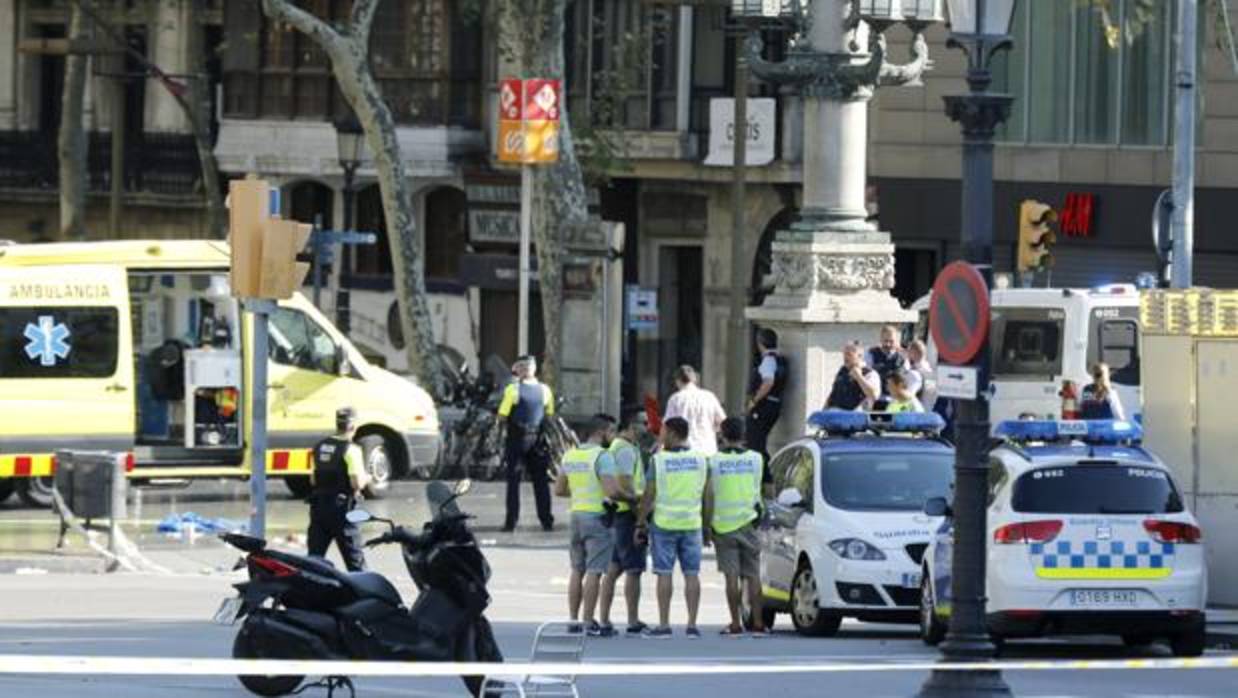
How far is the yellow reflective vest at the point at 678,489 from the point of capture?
74.7 feet

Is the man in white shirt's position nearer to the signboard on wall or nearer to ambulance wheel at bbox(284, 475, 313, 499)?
ambulance wheel at bbox(284, 475, 313, 499)

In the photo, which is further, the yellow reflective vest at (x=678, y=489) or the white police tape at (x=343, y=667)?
the yellow reflective vest at (x=678, y=489)

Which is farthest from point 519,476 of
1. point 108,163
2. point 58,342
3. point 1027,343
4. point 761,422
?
point 108,163

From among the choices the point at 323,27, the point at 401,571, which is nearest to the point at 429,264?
the point at 323,27

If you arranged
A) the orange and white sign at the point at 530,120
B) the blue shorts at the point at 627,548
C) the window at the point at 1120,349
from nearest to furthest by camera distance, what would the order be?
the blue shorts at the point at 627,548 → the window at the point at 1120,349 → the orange and white sign at the point at 530,120

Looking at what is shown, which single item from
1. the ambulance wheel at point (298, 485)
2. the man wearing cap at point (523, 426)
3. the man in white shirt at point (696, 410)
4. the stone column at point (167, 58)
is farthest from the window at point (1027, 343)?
the stone column at point (167, 58)

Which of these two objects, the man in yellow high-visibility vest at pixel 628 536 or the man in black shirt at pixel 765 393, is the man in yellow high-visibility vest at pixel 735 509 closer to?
the man in yellow high-visibility vest at pixel 628 536

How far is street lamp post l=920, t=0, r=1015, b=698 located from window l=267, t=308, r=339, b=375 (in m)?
17.9

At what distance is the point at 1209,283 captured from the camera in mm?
44906

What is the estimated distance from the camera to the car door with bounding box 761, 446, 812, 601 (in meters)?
23.9

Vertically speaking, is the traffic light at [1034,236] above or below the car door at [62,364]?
above

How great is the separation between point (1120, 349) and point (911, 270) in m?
14.6

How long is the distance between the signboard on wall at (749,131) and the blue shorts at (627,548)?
23023mm

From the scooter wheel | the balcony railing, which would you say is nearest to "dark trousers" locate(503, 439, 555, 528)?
the scooter wheel
